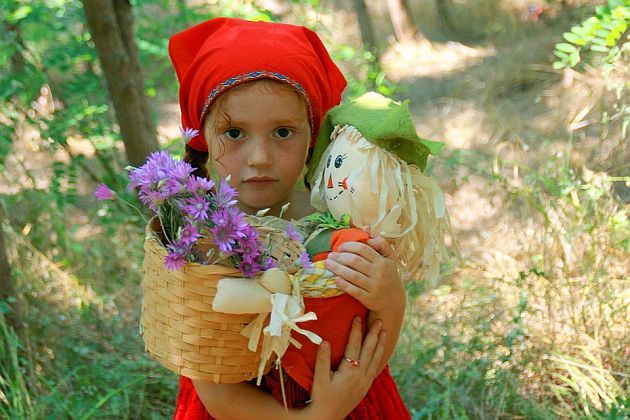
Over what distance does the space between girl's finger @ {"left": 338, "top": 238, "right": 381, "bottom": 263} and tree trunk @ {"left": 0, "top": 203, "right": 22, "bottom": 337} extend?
166cm

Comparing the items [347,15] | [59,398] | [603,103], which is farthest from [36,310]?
[347,15]

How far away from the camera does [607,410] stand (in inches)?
96.9

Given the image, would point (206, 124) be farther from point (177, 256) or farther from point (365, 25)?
point (365, 25)

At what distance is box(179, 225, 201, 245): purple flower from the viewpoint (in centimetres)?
116

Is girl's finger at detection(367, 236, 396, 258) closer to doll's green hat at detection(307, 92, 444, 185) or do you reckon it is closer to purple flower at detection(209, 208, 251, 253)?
doll's green hat at detection(307, 92, 444, 185)

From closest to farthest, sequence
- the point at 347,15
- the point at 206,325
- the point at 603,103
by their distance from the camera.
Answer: the point at 206,325 < the point at 603,103 < the point at 347,15

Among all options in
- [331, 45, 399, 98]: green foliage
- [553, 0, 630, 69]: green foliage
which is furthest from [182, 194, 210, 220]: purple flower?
[331, 45, 399, 98]: green foliage

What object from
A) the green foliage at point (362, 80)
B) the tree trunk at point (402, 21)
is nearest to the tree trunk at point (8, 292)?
the green foliage at point (362, 80)

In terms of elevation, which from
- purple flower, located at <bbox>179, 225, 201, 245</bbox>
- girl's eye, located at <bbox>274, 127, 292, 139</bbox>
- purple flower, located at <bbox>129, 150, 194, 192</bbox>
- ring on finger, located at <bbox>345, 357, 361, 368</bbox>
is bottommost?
ring on finger, located at <bbox>345, 357, 361, 368</bbox>

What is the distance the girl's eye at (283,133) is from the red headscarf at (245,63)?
8 cm

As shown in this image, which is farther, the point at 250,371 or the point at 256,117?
the point at 256,117

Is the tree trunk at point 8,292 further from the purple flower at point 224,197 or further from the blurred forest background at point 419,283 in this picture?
the purple flower at point 224,197

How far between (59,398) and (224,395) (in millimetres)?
1449

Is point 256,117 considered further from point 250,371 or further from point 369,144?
point 250,371
